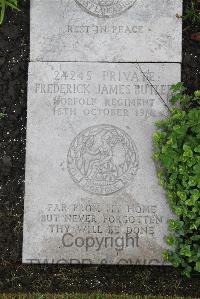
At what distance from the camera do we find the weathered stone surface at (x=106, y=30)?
4.36 m

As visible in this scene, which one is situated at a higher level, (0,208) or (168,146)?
(168,146)

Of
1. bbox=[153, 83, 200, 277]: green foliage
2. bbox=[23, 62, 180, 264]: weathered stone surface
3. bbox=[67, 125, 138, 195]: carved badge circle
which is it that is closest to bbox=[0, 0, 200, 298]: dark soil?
bbox=[23, 62, 180, 264]: weathered stone surface

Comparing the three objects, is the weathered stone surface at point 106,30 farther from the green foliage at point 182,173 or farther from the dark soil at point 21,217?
the green foliage at point 182,173

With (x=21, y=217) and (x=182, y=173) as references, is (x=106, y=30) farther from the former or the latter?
(x=21, y=217)

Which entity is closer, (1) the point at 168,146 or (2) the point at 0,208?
(1) the point at 168,146

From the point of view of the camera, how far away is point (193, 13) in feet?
14.8

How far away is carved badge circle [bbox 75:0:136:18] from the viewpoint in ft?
14.4

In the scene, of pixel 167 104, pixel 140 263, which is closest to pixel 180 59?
pixel 167 104

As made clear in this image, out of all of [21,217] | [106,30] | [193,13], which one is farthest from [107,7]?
[21,217]

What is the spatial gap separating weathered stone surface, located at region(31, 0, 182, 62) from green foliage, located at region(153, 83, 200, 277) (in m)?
0.43

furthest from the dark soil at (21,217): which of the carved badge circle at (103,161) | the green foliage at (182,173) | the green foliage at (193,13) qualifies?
the carved badge circle at (103,161)

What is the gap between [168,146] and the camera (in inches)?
161

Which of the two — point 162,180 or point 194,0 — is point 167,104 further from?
point 194,0

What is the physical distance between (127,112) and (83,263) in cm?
121
